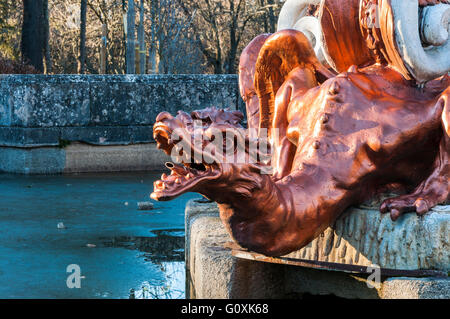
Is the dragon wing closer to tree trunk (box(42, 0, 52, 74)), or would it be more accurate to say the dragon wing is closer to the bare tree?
tree trunk (box(42, 0, 52, 74))

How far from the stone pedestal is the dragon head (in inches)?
20.9

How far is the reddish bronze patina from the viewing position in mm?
2080

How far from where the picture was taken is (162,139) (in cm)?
207

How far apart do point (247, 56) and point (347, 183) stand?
1117 mm

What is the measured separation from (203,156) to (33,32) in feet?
47.2

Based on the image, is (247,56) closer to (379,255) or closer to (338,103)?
(338,103)

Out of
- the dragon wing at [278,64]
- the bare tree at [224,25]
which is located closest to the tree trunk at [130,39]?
the bare tree at [224,25]

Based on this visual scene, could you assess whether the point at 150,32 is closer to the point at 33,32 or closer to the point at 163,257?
the point at 33,32

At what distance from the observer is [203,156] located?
203 cm

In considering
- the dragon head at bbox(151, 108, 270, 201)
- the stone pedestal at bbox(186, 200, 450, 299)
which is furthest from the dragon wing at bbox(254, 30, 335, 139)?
the dragon head at bbox(151, 108, 270, 201)

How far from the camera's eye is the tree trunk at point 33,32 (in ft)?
50.0

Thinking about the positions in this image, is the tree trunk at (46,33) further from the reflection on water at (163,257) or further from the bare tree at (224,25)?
the reflection on water at (163,257)

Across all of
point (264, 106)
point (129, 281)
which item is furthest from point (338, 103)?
point (129, 281)

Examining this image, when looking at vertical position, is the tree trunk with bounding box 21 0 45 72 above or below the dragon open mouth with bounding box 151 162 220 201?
above
